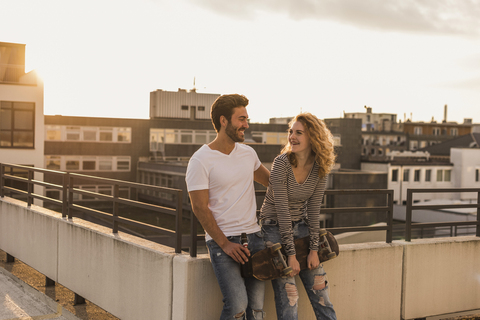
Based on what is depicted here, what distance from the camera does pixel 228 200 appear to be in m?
3.80

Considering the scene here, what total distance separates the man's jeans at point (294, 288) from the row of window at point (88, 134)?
1842 inches

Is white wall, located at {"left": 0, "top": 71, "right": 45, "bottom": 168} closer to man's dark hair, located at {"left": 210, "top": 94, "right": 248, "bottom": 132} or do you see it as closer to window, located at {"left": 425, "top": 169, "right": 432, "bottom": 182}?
man's dark hair, located at {"left": 210, "top": 94, "right": 248, "bottom": 132}

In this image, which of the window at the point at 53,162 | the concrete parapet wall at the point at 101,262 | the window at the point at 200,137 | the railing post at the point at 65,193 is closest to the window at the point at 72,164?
the window at the point at 53,162

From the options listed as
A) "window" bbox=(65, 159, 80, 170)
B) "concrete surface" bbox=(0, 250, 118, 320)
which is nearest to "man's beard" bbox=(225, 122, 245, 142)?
"concrete surface" bbox=(0, 250, 118, 320)

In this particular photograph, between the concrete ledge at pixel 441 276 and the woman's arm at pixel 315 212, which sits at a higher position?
the woman's arm at pixel 315 212

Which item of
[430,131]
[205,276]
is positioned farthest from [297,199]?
[430,131]

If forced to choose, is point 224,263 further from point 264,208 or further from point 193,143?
point 193,143

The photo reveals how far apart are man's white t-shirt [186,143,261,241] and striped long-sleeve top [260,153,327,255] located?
0.20 m

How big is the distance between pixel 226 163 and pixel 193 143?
163 ft

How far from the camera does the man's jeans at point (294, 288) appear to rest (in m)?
3.92

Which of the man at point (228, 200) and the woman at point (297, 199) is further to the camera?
the woman at point (297, 199)

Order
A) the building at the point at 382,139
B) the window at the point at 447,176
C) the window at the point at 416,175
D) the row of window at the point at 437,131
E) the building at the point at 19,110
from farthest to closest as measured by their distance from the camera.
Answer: the row of window at the point at 437,131
the building at the point at 382,139
the window at the point at 447,176
the window at the point at 416,175
the building at the point at 19,110

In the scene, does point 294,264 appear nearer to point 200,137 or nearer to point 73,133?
point 73,133

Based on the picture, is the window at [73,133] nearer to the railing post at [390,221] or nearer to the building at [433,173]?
the building at [433,173]
